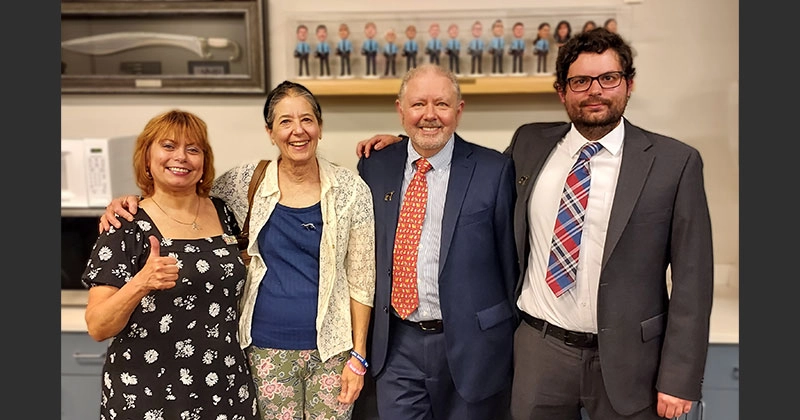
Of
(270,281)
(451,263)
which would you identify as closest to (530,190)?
(451,263)

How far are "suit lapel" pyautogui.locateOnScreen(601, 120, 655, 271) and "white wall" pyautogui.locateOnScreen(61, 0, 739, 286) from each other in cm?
117

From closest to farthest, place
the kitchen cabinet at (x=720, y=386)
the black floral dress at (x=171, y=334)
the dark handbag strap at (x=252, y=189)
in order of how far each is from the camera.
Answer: the black floral dress at (x=171, y=334) < the dark handbag strap at (x=252, y=189) < the kitchen cabinet at (x=720, y=386)

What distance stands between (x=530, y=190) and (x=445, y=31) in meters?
1.18

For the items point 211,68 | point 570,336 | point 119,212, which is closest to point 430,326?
point 570,336

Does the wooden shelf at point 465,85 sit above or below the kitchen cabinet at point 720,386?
above

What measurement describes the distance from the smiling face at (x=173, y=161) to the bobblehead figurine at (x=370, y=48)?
1.23 meters

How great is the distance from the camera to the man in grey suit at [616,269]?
61.6 inches

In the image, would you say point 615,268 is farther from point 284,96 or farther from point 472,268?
point 284,96

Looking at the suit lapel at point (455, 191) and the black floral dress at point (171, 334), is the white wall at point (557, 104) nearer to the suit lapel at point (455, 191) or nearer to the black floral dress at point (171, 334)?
the suit lapel at point (455, 191)

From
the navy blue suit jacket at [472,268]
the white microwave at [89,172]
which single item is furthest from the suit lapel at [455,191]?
the white microwave at [89,172]

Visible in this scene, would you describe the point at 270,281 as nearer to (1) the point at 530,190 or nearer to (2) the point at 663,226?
(1) the point at 530,190

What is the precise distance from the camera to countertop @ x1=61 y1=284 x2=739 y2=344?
2174 millimetres

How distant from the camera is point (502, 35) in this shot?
2639mm

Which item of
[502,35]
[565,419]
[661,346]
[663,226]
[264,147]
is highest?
[502,35]
